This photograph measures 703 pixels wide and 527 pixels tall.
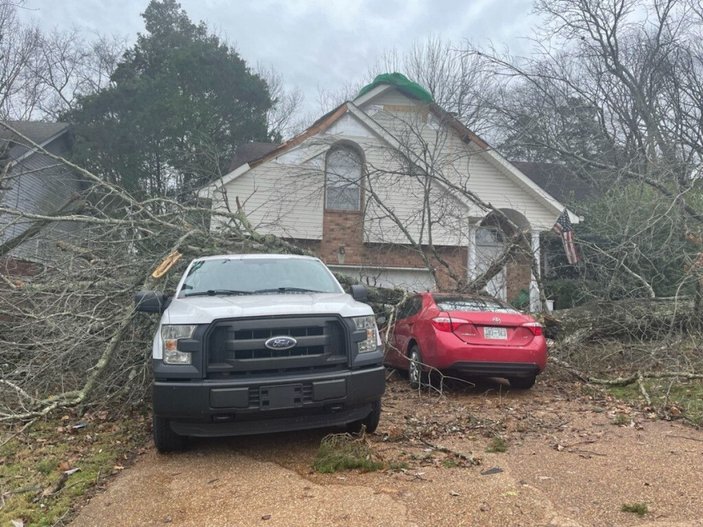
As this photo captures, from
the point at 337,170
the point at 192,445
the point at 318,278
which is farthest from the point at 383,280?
the point at 192,445

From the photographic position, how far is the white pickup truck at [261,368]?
4.44 m

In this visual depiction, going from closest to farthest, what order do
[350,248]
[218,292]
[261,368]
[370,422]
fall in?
[261,368] → [370,422] → [218,292] → [350,248]

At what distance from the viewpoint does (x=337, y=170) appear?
16359mm

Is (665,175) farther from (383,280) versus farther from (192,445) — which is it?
(192,445)

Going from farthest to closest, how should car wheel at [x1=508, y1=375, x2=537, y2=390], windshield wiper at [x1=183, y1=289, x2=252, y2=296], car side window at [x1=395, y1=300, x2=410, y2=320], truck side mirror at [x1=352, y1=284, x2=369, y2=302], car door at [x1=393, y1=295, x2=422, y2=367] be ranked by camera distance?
car side window at [x1=395, y1=300, x2=410, y2=320], car door at [x1=393, y1=295, x2=422, y2=367], car wheel at [x1=508, y1=375, x2=537, y2=390], truck side mirror at [x1=352, y1=284, x2=369, y2=302], windshield wiper at [x1=183, y1=289, x2=252, y2=296]

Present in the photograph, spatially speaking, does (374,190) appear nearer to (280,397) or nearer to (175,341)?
(175,341)

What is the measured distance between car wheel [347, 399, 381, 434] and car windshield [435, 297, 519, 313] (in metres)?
2.87

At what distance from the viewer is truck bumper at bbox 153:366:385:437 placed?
440 cm

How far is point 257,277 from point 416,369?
3006mm

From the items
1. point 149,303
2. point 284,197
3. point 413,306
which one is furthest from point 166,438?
point 284,197

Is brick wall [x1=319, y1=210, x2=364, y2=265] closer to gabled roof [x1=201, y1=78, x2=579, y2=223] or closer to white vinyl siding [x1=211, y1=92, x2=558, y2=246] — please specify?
white vinyl siding [x1=211, y1=92, x2=558, y2=246]

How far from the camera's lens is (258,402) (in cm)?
444

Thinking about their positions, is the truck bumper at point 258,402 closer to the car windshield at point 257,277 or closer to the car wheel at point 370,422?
the car wheel at point 370,422

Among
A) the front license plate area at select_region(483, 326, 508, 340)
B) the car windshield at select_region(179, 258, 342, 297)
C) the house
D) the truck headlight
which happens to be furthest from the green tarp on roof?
the truck headlight
